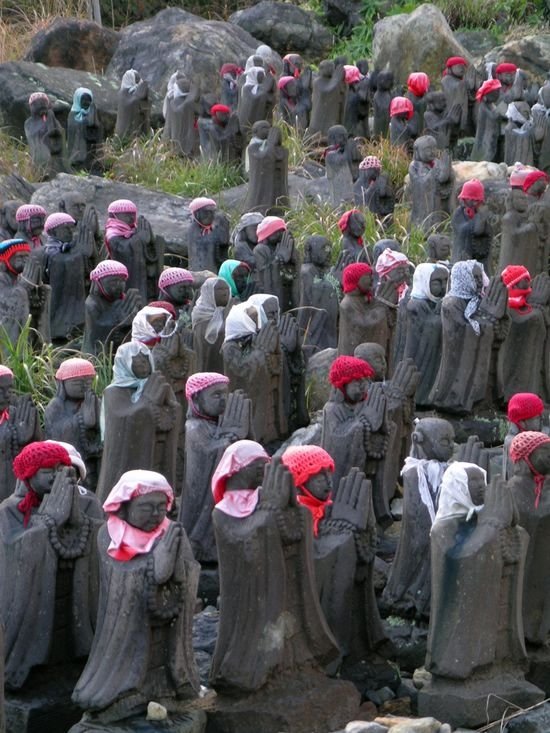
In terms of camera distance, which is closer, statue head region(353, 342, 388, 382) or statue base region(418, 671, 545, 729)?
statue base region(418, 671, 545, 729)

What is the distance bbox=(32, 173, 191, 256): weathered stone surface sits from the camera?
18.3 m

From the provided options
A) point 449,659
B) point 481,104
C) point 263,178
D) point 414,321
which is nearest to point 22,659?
point 449,659

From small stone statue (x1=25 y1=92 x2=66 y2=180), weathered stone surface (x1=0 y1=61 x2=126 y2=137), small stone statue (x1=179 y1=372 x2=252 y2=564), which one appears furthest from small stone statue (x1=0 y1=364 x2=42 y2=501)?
weathered stone surface (x1=0 y1=61 x2=126 y2=137)

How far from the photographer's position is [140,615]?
8.58 m

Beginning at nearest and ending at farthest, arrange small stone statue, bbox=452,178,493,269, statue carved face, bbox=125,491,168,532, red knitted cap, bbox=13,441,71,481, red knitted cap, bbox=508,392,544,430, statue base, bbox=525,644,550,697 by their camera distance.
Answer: statue carved face, bbox=125,491,168,532 → red knitted cap, bbox=13,441,71,481 → statue base, bbox=525,644,550,697 → red knitted cap, bbox=508,392,544,430 → small stone statue, bbox=452,178,493,269

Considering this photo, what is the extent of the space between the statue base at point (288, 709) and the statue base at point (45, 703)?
0.74 metres

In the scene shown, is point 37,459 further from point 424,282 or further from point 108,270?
point 424,282

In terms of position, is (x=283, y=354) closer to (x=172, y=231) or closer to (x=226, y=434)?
(x=226, y=434)

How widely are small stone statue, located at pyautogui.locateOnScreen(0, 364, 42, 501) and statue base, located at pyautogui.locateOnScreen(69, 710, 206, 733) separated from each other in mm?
3032

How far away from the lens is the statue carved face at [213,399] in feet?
36.8

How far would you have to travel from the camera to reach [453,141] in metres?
21.6

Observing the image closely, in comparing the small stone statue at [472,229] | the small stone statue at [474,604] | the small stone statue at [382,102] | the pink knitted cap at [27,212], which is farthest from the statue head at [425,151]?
the small stone statue at [474,604]

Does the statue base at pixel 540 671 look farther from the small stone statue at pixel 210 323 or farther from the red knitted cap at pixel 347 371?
the small stone statue at pixel 210 323

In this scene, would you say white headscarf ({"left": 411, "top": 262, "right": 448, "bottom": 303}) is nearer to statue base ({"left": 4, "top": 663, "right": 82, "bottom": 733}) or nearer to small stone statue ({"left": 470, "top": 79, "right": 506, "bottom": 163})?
statue base ({"left": 4, "top": 663, "right": 82, "bottom": 733})
